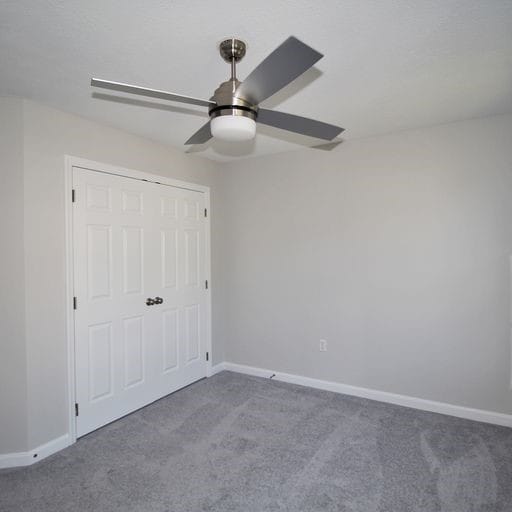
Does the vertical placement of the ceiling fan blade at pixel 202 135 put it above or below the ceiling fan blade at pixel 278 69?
below

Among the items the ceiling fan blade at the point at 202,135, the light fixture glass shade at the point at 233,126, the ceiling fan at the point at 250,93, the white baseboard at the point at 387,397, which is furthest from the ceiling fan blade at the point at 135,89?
the white baseboard at the point at 387,397

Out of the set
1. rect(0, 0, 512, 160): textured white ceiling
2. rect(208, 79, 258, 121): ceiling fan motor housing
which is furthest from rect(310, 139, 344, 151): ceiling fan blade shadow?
rect(208, 79, 258, 121): ceiling fan motor housing

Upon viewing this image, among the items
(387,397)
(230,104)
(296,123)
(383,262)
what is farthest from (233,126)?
(387,397)

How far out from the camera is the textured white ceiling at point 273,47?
4.96 ft

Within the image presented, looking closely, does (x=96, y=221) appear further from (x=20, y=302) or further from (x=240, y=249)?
(x=240, y=249)

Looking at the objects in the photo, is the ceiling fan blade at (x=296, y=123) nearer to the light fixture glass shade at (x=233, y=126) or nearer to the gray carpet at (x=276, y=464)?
the light fixture glass shade at (x=233, y=126)

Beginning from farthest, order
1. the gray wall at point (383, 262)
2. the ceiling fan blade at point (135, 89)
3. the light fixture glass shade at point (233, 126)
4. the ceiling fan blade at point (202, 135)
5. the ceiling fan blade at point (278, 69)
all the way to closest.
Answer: the gray wall at point (383, 262), the ceiling fan blade at point (202, 135), the light fixture glass shade at point (233, 126), the ceiling fan blade at point (135, 89), the ceiling fan blade at point (278, 69)

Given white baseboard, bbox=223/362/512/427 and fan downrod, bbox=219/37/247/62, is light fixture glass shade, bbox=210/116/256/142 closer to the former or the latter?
fan downrod, bbox=219/37/247/62

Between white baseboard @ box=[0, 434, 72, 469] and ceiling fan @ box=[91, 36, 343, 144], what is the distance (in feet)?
7.50

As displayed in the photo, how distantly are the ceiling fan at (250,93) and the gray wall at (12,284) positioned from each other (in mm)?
1304

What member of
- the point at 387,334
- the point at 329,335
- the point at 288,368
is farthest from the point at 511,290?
the point at 288,368

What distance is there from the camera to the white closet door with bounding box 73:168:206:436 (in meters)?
2.71

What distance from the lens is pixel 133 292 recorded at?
10.1ft

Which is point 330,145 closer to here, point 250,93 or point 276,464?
point 250,93
